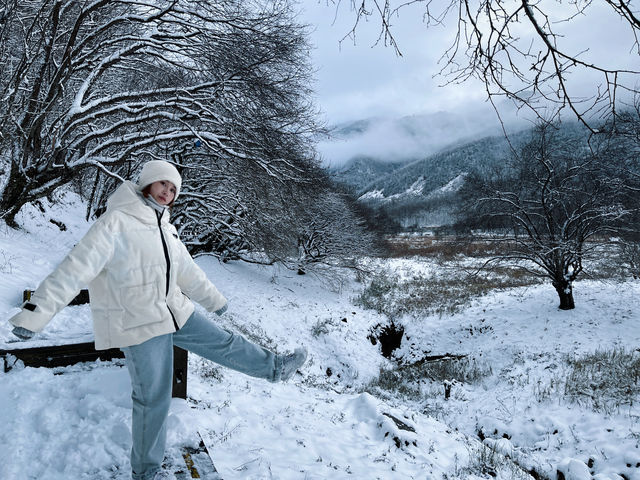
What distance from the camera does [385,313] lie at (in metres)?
16.3

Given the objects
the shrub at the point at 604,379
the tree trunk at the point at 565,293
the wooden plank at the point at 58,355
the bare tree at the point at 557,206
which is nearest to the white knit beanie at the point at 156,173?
the wooden plank at the point at 58,355

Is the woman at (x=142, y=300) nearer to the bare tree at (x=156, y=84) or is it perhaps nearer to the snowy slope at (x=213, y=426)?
the snowy slope at (x=213, y=426)

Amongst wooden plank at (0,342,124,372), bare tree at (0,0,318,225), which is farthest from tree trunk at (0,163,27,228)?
wooden plank at (0,342,124,372)

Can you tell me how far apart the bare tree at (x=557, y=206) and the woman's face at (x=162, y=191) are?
11.9 meters

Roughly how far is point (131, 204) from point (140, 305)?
59cm

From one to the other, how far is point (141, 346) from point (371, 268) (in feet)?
73.0

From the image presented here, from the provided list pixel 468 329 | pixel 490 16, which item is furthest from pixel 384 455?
pixel 468 329

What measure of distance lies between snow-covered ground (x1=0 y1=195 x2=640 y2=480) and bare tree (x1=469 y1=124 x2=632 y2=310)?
204cm

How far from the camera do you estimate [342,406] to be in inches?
210

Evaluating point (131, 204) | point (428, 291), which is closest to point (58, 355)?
point (131, 204)

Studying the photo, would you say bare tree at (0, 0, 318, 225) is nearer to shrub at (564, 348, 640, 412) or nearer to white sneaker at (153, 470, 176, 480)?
white sneaker at (153, 470, 176, 480)

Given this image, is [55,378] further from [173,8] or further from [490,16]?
[173,8]

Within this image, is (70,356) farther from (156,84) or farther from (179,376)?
(156,84)

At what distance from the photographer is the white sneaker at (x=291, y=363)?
2.72 m
